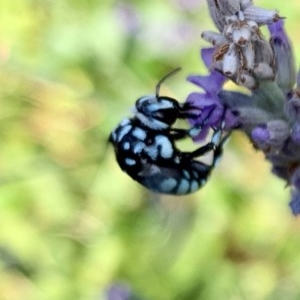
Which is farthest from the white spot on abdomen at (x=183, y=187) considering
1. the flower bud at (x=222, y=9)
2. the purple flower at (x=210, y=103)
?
the flower bud at (x=222, y=9)

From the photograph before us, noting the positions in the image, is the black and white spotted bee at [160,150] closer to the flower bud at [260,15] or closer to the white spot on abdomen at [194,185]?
the white spot on abdomen at [194,185]

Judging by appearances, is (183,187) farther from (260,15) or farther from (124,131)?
(260,15)

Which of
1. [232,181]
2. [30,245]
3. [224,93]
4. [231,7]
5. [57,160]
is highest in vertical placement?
[231,7]

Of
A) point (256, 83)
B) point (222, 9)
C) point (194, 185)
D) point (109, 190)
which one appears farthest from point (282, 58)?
point (109, 190)

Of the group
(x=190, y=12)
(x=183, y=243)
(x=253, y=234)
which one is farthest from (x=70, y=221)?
(x=190, y=12)

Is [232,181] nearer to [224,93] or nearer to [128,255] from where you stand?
[128,255]

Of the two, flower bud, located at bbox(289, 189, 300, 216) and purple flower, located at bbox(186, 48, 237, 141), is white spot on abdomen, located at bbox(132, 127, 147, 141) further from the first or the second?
flower bud, located at bbox(289, 189, 300, 216)

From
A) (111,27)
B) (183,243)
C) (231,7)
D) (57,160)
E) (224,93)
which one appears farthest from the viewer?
(111,27)
